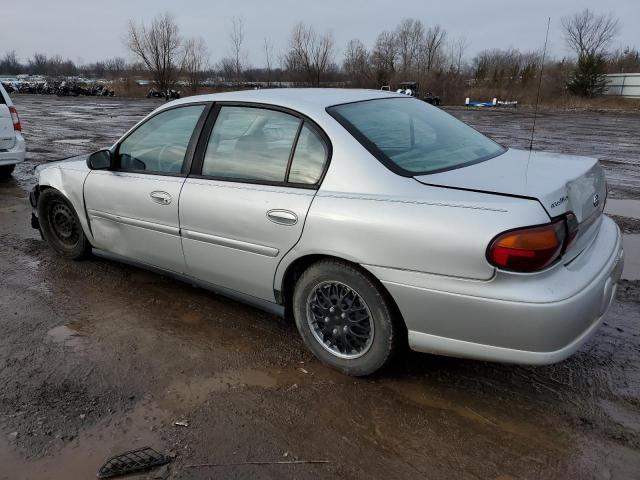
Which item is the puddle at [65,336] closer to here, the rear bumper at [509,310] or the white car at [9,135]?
the rear bumper at [509,310]

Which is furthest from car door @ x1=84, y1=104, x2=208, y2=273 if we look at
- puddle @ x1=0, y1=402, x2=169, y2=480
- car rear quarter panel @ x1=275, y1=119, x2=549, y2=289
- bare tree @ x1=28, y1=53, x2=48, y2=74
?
bare tree @ x1=28, y1=53, x2=48, y2=74

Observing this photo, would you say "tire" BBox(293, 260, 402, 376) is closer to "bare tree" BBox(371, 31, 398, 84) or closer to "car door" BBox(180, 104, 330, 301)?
"car door" BBox(180, 104, 330, 301)

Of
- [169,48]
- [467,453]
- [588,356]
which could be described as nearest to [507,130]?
[588,356]

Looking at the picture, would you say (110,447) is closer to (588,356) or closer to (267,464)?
(267,464)

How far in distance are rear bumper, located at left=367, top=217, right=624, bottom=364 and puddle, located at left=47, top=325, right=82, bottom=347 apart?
2159 millimetres

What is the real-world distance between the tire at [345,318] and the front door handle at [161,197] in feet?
3.94

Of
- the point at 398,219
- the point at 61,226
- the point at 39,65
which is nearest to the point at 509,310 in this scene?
the point at 398,219

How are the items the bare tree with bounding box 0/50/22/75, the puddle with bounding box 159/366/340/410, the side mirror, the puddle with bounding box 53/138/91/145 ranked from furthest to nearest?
1. the bare tree with bounding box 0/50/22/75
2. the puddle with bounding box 53/138/91/145
3. the side mirror
4. the puddle with bounding box 159/366/340/410

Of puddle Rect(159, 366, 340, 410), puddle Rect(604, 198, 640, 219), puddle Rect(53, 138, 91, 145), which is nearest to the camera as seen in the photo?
puddle Rect(159, 366, 340, 410)

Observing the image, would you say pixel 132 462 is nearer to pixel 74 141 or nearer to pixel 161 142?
pixel 161 142

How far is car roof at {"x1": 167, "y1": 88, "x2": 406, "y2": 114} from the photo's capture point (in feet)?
10.6

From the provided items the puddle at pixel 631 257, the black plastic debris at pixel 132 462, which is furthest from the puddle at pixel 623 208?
the black plastic debris at pixel 132 462

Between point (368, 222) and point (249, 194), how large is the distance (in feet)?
2.88

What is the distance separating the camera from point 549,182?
103 inches
